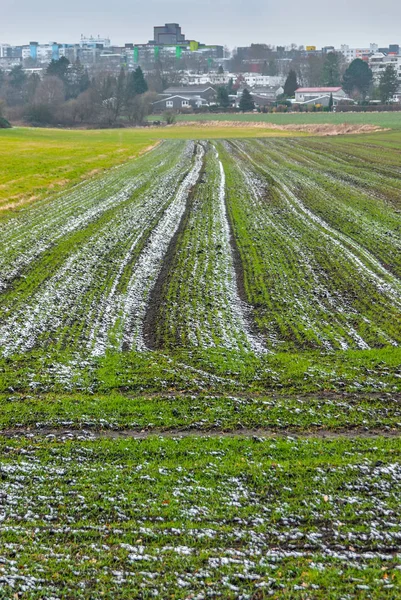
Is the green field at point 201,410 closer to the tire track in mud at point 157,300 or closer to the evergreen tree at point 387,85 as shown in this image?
the tire track in mud at point 157,300

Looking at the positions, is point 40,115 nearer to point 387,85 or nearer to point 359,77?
point 387,85

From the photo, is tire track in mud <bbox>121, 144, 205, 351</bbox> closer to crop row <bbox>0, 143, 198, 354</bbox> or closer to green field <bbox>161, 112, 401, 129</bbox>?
crop row <bbox>0, 143, 198, 354</bbox>

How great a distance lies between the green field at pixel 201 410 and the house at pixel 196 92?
515 ft

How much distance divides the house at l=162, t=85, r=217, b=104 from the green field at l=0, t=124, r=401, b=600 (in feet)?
515

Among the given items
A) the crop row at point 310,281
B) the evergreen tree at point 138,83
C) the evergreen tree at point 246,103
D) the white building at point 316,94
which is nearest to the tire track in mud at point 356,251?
the crop row at point 310,281

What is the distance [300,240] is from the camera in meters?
26.1

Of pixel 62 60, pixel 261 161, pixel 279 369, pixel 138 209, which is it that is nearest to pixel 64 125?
pixel 62 60

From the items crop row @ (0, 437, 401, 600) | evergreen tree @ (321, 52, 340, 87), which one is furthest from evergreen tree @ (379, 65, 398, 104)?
crop row @ (0, 437, 401, 600)

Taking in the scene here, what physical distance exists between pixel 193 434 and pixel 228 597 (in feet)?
13.4

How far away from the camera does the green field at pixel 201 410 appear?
8.28 metres

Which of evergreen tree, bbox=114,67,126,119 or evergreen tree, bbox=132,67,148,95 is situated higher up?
evergreen tree, bbox=132,67,148,95

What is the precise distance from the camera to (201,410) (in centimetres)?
1245

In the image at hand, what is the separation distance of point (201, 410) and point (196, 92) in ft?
581

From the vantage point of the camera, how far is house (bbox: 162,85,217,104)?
178375 millimetres
